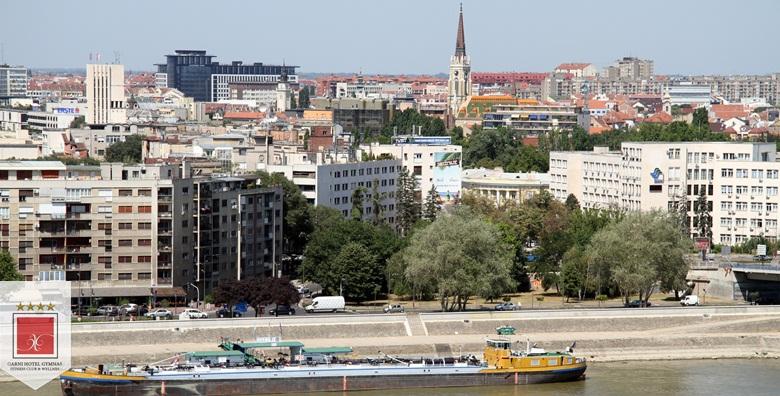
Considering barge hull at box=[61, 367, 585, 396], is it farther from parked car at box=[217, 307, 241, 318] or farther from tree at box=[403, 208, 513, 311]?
parked car at box=[217, 307, 241, 318]

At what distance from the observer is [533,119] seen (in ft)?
481

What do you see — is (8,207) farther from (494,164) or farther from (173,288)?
(494,164)

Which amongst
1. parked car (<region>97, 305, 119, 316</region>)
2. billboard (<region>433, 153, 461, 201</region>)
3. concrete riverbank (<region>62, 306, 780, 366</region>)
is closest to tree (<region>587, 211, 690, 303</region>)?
concrete riverbank (<region>62, 306, 780, 366</region>)

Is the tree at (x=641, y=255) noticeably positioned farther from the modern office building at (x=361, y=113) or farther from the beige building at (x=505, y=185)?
the modern office building at (x=361, y=113)

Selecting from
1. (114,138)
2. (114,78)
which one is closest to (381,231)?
(114,138)

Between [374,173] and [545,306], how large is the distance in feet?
76.5

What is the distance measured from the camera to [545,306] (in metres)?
54.1

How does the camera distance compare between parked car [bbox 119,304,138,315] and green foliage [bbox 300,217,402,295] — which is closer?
parked car [bbox 119,304,138,315]

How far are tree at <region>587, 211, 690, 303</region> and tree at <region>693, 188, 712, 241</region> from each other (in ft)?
51.7

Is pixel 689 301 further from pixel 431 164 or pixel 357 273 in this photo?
pixel 431 164

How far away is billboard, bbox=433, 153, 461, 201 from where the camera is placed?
291 ft

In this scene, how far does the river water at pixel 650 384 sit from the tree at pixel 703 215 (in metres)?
23.2

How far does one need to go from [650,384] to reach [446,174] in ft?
152

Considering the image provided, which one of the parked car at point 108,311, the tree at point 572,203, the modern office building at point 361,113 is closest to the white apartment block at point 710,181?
the tree at point 572,203
